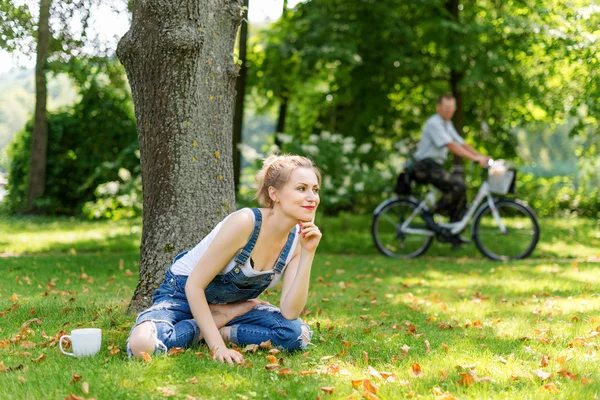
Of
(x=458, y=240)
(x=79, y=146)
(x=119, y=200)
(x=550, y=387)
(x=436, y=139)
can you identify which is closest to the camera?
(x=550, y=387)

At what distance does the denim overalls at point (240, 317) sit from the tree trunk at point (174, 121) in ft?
2.84

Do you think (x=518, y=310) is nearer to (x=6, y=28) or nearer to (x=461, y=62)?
(x=6, y=28)

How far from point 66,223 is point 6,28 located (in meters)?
8.47

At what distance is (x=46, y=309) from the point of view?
517 centimetres

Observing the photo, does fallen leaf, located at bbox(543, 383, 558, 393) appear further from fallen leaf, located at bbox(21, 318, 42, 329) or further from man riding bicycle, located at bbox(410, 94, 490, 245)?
man riding bicycle, located at bbox(410, 94, 490, 245)

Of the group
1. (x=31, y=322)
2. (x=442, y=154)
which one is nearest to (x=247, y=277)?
(x=31, y=322)

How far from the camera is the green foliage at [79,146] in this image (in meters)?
16.8

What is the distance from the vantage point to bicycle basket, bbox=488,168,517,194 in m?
8.88

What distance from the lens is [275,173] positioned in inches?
152

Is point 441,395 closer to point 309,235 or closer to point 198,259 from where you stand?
point 309,235

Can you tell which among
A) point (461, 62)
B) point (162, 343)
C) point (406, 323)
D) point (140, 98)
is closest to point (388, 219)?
point (461, 62)

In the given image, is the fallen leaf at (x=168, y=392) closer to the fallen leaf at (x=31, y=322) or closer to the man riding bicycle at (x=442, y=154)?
the fallen leaf at (x=31, y=322)

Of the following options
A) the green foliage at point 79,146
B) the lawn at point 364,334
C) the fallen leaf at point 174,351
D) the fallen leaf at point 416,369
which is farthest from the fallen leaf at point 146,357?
the green foliage at point 79,146

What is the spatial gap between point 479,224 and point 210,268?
6097mm
